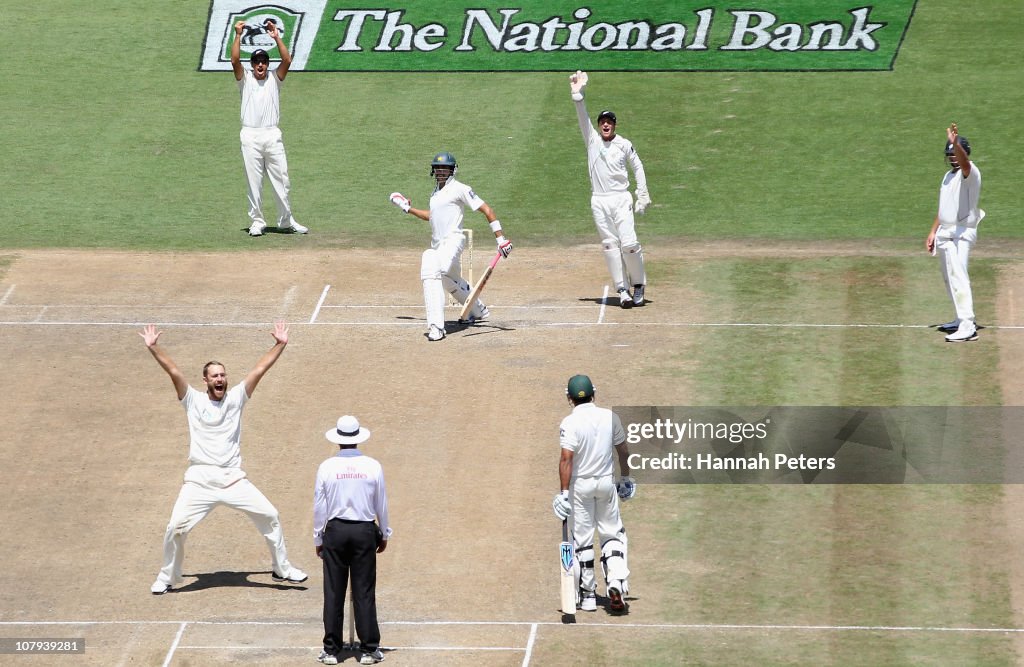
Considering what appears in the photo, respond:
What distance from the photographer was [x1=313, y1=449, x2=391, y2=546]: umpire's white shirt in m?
14.8

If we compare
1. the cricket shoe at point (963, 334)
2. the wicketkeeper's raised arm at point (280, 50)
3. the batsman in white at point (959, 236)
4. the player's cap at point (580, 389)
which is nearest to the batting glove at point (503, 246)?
the batsman in white at point (959, 236)

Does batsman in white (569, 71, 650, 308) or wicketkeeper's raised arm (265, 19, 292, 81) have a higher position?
wicketkeeper's raised arm (265, 19, 292, 81)

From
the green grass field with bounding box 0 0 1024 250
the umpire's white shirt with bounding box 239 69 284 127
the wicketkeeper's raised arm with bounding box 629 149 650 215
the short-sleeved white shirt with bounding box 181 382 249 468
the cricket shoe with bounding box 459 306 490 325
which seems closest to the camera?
the short-sleeved white shirt with bounding box 181 382 249 468

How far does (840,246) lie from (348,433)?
43.7 feet

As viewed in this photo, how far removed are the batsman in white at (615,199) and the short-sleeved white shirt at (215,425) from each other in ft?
27.8

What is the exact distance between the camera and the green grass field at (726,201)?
1670cm

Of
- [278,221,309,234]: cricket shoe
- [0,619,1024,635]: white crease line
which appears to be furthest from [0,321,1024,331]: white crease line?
[0,619,1024,635]: white crease line

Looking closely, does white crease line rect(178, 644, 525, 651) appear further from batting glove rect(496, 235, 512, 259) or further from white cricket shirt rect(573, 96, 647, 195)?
white cricket shirt rect(573, 96, 647, 195)

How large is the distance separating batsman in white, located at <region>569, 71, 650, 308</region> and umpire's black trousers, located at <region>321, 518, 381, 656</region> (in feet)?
31.2

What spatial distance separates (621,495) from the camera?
631 inches

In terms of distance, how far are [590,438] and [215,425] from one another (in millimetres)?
Result: 3449

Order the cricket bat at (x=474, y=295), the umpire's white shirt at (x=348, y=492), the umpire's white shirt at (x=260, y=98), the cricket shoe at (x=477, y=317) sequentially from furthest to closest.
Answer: the umpire's white shirt at (x=260, y=98) → the cricket shoe at (x=477, y=317) → the cricket bat at (x=474, y=295) → the umpire's white shirt at (x=348, y=492)

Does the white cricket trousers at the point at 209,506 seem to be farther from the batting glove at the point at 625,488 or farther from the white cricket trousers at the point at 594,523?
the batting glove at the point at 625,488

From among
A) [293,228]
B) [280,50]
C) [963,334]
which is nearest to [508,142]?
[293,228]
